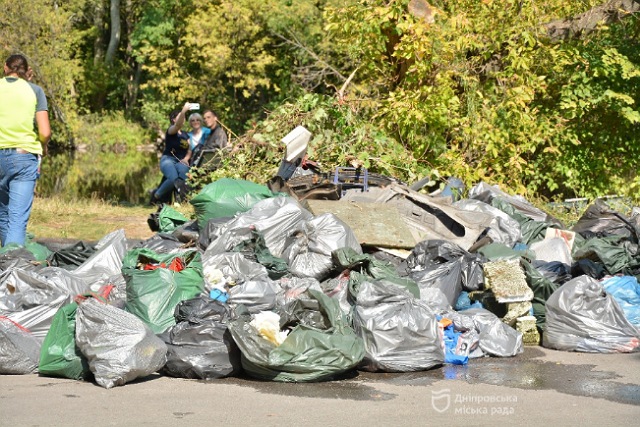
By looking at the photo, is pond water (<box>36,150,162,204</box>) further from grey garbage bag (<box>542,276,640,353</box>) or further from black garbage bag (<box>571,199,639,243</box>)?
grey garbage bag (<box>542,276,640,353</box>)

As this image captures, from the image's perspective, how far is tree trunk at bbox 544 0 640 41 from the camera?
12.2 metres

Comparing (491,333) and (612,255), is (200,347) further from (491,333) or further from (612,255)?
(612,255)

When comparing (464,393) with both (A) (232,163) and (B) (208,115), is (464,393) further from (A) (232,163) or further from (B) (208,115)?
(B) (208,115)

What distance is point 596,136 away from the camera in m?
12.0

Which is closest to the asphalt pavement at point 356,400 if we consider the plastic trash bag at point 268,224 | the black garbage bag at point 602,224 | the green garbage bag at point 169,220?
the plastic trash bag at point 268,224

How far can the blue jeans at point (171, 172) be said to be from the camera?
1127cm

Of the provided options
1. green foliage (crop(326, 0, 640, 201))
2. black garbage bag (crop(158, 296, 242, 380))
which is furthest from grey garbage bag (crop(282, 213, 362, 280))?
green foliage (crop(326, 0, 640, 201))

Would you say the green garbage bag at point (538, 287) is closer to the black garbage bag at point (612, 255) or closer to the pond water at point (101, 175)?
the black garbage bag at point (612, 255)

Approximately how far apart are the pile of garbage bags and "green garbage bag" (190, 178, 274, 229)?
13 mm

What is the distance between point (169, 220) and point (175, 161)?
2.96 meters

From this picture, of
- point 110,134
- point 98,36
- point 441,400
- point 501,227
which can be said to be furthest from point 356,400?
point 98,36

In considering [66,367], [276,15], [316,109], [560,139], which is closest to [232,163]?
[316,109]

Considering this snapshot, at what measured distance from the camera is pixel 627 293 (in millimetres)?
6898

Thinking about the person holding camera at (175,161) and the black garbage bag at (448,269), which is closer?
the black garbage bag at (448,269)
